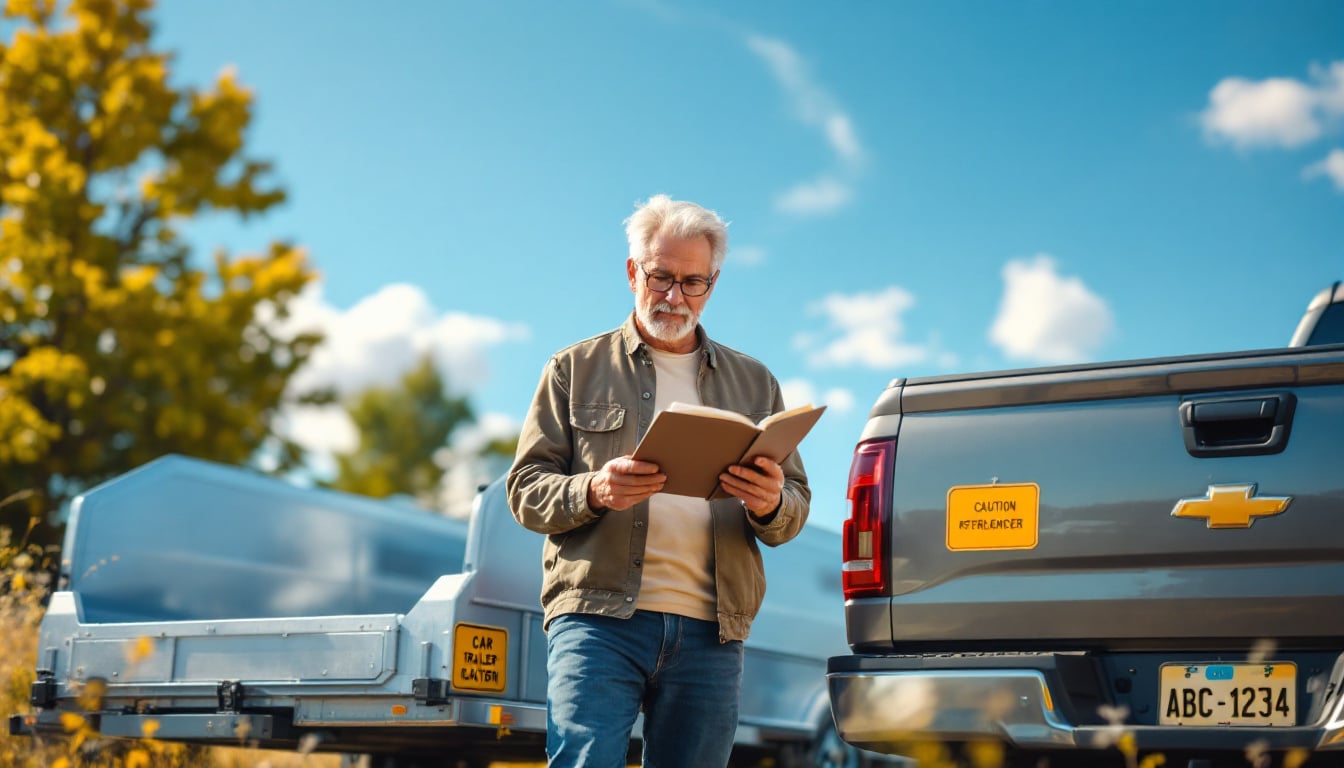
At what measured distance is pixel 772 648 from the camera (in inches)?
291

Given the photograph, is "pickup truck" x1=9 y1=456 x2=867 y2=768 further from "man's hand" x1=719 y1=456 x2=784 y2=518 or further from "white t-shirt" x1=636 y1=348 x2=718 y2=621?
"man's hand" x1=719 y1=456 x2=784 y2=518

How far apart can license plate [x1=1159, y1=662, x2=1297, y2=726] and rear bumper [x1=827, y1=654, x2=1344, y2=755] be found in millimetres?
57


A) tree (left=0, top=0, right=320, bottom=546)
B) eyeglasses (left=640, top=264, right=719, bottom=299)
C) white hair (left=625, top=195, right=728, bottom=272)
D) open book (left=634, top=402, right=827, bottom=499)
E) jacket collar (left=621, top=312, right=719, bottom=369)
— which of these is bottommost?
open book (left=634, top=402, right=827, bottom=499)

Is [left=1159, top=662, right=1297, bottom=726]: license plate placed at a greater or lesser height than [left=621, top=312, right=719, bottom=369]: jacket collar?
lesser

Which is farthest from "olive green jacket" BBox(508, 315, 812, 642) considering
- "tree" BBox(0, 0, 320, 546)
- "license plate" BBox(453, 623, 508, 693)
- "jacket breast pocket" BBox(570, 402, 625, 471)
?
"tree" BBox(0, 0, 320, 546)

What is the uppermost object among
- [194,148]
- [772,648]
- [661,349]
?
[194,148]

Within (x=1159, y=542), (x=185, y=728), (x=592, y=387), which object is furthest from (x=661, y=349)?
(x=185, y=728)

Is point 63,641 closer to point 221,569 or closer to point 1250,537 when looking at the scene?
point 221,569

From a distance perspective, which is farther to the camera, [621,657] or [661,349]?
[661,349]

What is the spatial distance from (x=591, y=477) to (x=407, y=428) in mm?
47200

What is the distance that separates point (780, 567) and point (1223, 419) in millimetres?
4123

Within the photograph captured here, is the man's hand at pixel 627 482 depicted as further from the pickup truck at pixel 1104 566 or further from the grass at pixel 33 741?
the grass at pixel 33 741

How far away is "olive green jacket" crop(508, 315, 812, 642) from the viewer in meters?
3.48

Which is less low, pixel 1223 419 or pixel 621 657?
pixel 1223 419
